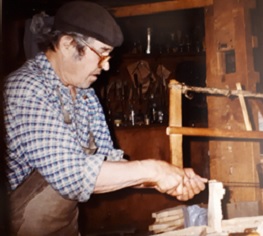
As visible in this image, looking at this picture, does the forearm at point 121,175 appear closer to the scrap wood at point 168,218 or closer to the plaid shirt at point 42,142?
the plaid shirt at point 42,142

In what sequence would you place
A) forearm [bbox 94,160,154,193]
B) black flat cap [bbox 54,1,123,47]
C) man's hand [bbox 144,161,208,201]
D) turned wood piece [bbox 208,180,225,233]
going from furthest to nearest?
black flat cap [bbox 54,1,123,47]
man's hand [bbox 144,161,208,201]
forearm [bbox 94,160,154,193]
turned wood piece [bbox 208,180,225,233]

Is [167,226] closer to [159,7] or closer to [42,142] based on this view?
[42,142]

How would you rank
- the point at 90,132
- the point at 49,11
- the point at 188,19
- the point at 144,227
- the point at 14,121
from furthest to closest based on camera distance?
1. the point at 188,19
2. the point at 144,227
3. the point at 49,11
4. the point at 90,132
5. the point at 14,121

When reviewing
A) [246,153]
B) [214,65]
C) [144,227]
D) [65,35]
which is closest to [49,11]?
[214,65]

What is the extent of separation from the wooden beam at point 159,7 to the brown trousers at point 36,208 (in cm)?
284

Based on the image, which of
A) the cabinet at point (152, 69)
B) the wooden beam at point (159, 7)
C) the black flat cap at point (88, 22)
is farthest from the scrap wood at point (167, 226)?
the cabinet at point (152, 69)

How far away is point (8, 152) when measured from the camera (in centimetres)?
223

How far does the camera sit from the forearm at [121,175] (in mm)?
2135

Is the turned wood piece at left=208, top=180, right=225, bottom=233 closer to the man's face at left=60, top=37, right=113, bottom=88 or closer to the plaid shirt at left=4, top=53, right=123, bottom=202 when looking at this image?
the plaid shirt at left=4, top=53, right=123, bottom=202

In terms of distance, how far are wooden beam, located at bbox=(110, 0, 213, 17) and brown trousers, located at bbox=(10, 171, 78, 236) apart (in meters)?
2.84

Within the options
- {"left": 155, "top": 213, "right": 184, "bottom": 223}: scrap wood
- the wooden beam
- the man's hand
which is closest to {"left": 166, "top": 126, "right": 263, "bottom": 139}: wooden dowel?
the man's hand

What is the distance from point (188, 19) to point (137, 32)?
1.07 m

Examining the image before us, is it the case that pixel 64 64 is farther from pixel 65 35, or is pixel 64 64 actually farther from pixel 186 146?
pixel 186 146

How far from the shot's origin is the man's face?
2.50 m
